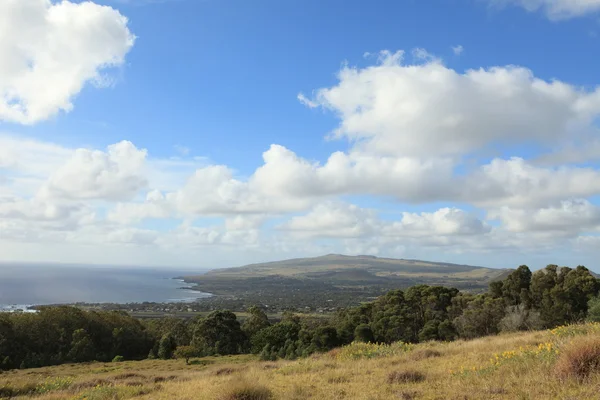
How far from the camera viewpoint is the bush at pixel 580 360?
23.6 feet

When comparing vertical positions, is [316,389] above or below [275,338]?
above

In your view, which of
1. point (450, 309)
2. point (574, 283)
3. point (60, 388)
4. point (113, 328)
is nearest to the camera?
point (60, 388)

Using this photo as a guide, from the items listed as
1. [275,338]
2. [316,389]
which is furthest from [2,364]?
[316,389]

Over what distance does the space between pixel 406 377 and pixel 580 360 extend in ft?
12.3

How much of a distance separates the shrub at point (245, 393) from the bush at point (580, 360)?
221 inches

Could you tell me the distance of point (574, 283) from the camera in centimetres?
3975

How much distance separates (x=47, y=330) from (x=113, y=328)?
813 cm

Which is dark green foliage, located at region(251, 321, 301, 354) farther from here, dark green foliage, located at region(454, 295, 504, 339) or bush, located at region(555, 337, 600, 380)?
bush, located at region(555, 337, 600, 380)

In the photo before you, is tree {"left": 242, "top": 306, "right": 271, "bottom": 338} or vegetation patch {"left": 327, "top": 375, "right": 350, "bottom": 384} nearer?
vegetation patch {"left": 327, "top": 375, "right": 350, "bottom": 384}

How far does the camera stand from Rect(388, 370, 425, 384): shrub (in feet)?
31.7

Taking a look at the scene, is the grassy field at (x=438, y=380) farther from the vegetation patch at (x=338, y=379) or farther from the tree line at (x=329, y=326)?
the tree line at (x=329, y=326)

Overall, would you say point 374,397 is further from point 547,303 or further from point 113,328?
point 113,328

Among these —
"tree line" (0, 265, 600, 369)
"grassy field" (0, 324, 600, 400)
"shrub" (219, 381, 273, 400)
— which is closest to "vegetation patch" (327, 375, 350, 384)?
"grassy field" (0, 324, 600, 400)

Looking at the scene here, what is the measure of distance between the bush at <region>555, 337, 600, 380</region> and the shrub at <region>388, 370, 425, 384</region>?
3121mm
